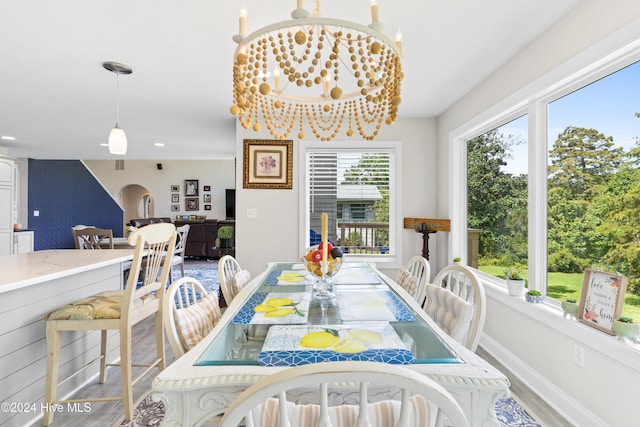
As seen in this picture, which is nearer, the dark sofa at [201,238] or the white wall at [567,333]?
the white wall at [567,333]

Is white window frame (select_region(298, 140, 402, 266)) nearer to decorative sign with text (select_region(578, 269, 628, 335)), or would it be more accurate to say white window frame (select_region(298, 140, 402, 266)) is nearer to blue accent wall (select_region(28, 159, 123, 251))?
decorative sign with text (select_region(578, 269, 628, 335))

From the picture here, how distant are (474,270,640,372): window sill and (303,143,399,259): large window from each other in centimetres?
155

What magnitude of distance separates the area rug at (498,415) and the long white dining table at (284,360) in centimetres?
99

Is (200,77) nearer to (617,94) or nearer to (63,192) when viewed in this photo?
(617,94)

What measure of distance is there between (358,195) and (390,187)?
0.40m

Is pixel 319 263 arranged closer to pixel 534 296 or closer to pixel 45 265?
pixel 534 296

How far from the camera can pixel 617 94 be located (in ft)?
5.87

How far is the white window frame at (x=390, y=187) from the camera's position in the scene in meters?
3.80

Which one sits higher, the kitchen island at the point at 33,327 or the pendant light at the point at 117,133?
the pendant light at the point at 117,133

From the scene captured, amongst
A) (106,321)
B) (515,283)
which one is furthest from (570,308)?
(106,321)

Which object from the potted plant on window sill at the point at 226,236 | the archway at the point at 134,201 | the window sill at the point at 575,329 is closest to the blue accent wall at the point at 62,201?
the archway at the point at 134,201

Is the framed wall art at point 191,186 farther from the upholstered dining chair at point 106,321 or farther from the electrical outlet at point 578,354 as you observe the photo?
the electrical outlet at point 578,354

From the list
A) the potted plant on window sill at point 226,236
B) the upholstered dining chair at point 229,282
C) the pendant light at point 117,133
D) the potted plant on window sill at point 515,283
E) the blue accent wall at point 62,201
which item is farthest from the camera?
the blue accent wall at point 62,201

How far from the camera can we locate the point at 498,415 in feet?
6.26
